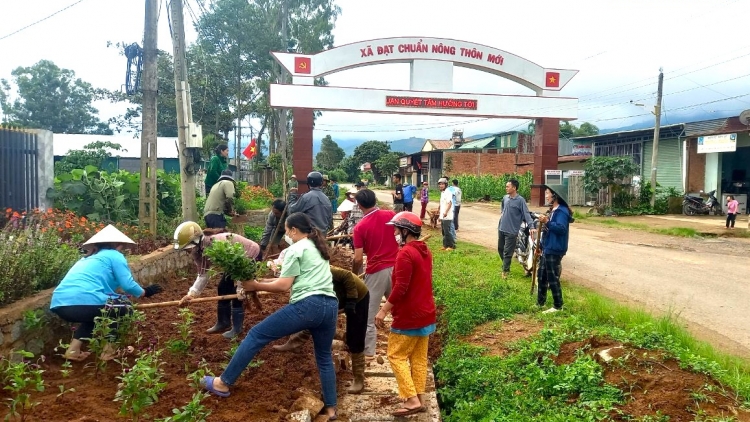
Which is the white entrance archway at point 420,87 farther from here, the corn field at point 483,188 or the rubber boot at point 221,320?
the rubber boot at point 221,320

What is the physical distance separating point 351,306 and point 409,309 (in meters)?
0.61

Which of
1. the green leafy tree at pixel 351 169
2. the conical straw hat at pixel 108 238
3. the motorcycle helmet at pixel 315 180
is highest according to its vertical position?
the green leafy tree at pixel 351 169

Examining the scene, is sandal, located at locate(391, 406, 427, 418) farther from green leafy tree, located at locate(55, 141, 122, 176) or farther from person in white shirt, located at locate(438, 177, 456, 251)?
green leafy tree, located at locate(55, 141, 122, 176)

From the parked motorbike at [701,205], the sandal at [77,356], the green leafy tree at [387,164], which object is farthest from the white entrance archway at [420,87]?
the green leafy tree at [387,164]

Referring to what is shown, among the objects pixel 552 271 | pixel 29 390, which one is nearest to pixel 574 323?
pixel 552 271

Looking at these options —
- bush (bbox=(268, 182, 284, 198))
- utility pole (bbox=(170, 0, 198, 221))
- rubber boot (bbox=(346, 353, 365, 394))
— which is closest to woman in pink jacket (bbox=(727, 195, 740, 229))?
bush (bbox=(268, 182, 284, 198))

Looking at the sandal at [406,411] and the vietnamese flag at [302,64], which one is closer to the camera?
the sandal at [406,411]

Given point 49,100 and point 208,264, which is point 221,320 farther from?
point 49,100

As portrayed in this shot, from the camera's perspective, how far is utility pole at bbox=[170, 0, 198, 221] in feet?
32.6

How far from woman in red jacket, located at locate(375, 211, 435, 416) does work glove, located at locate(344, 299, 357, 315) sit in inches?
15.2

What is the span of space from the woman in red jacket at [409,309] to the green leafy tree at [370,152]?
204 feet

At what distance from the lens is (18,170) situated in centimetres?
870

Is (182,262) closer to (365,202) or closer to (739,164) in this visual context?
(365,202)

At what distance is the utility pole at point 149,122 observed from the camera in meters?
9.06
